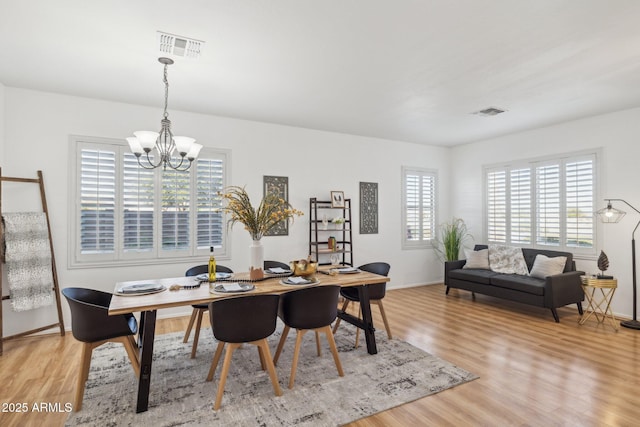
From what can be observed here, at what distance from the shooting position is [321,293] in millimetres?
2832

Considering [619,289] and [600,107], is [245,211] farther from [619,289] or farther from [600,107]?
[619,289]

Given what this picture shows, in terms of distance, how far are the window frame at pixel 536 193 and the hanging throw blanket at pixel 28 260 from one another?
22.2 feet

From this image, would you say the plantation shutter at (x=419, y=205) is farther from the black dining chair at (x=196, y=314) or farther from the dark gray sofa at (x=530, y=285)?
the black dining chair at (x=196, y=314)

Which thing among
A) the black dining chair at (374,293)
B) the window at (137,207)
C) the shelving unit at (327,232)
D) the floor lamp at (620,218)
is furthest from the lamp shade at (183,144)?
the floor lamp at (620,218)

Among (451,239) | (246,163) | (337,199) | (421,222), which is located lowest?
(451,239)

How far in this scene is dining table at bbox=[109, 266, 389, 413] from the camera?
8.02 ft

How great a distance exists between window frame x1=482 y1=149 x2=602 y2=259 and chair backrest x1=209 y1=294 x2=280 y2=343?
16.1ft

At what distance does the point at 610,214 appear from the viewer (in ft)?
14.6

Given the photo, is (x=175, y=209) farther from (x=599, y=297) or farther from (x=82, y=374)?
(x=599, y=297)

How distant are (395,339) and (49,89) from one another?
15.9 feet

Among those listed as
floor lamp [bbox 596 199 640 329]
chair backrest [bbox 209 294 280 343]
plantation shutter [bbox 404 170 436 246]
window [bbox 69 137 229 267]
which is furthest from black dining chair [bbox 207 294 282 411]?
plantation shutter [bbox 404 170 436 246]

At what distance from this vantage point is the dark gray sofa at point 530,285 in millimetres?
4488

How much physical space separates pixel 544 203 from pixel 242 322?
5288 millimetres

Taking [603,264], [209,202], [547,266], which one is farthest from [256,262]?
[603,264]
